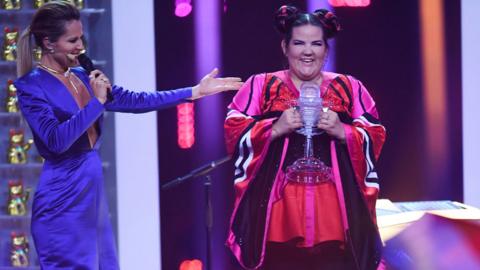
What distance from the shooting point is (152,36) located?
3.98m

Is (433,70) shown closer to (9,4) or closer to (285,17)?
(285,17)

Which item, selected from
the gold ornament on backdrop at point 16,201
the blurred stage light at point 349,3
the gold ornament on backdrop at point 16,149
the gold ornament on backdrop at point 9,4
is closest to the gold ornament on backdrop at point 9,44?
the gold ornament on backdrop at point 9,4

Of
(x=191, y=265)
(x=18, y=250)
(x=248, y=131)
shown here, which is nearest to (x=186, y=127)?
(x=191, y=265)

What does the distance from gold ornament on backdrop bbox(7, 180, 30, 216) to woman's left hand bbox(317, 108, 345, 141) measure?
7.35ft

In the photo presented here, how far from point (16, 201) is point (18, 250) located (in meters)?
0.29

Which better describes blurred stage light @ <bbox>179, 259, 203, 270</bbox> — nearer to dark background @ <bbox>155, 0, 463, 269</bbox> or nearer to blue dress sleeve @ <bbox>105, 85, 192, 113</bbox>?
dark background @ <bbox>155, 0, 463, 269</bbox>

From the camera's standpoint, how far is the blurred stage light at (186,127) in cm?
409

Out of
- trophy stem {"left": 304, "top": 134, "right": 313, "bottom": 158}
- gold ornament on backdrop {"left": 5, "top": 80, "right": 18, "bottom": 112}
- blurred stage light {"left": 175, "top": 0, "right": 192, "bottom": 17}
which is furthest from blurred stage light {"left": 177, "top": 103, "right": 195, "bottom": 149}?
trophy stem {"left": 304, "top": 134, "right": 313, "bottom": 158}

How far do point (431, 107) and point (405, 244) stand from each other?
1.43 m

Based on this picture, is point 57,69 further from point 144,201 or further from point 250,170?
point 144,201

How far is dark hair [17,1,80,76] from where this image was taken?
245 cm

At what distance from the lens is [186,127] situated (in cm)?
411

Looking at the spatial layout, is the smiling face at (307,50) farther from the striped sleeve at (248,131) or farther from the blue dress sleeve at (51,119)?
the blue dress sleeve at (51,119)

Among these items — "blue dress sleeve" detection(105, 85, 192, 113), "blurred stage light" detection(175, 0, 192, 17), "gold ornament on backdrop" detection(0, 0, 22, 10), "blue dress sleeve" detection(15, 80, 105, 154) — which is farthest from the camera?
"blurred stage light" detection(175, 0, 192, 17)
